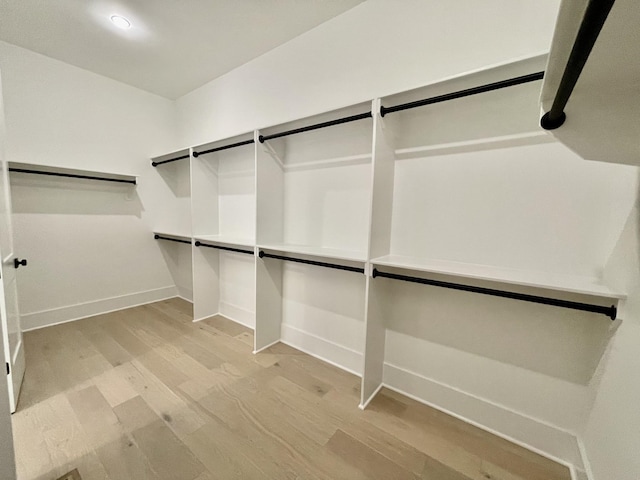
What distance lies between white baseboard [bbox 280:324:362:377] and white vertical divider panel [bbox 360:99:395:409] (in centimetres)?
24

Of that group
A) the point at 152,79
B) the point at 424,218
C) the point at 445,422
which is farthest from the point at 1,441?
the point at 152,79

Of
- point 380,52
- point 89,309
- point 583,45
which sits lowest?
point 89,309

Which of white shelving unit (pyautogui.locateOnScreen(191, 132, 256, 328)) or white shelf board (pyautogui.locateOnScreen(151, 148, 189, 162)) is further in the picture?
white shelf board (pyautogui.locateOnScreen(151, 148, 189, 162))

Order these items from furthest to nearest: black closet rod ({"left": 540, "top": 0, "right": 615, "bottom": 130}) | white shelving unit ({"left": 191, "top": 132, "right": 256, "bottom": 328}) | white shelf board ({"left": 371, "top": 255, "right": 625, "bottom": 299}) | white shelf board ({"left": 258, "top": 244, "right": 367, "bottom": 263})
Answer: white shelving unit ({"left": 191, "top": 132, "right": 256, "bottom": 328})
white shelf board ({"left": 258, "top": 244, "right": 367, "bottom": 263})
white shelf board ({"left": 371, "top": 255, "right": 625, "bottom": 299})
black closet rod ({"left": 540, "top": 0, "right": 615, "bottom": 130})

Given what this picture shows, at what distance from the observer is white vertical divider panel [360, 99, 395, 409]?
4.83 ft

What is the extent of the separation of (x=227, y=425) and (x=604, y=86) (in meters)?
1.98


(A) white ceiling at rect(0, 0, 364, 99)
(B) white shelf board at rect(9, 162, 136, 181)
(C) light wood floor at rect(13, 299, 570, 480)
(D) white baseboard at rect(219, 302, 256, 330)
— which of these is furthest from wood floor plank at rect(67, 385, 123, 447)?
(A) white ceiling at rect(0, 0, 364, 99)

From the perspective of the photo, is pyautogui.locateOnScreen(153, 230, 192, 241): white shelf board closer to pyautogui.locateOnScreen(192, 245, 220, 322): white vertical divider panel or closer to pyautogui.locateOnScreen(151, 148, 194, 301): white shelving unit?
pyautogui.locateOnScreen(151, 148, 194, 301): white shelving unit

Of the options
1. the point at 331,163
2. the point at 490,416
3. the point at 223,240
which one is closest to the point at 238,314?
the point at 223,240

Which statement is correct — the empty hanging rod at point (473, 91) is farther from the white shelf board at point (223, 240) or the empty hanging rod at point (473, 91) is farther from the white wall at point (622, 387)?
the white shelf board at point (223, 240)

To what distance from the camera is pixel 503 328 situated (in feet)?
4.52

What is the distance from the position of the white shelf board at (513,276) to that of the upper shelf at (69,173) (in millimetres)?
3017

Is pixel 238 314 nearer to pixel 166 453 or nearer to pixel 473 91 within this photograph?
pixel 166 453

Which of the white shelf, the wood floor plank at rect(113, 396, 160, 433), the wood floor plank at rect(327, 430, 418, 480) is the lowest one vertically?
the wood floor plank at rect(113, 396, 160, 433)
